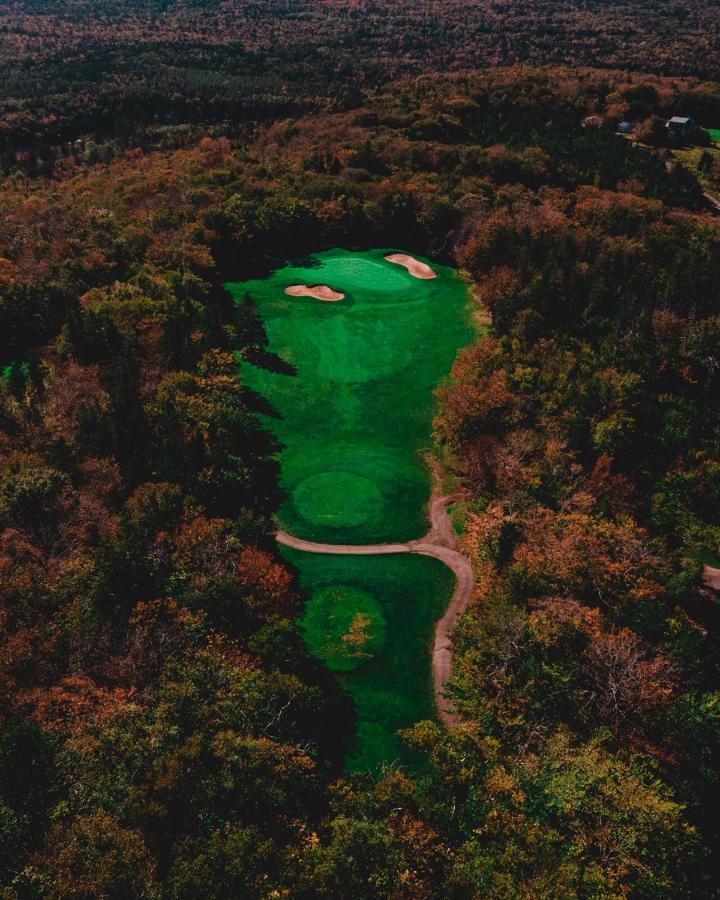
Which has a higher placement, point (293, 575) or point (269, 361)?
point (269, 361)

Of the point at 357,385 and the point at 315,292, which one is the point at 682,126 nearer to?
the point at 315,292

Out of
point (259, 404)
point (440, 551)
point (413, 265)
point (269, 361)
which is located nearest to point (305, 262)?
point (413, 265)

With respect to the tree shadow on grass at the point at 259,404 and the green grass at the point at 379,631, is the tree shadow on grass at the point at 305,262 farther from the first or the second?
the green grass at the point at 379,631

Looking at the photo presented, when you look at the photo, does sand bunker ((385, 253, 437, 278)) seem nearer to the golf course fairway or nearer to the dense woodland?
the golf course fairway

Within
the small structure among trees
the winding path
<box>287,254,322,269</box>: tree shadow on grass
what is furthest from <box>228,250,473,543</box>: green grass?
the small structure among trees

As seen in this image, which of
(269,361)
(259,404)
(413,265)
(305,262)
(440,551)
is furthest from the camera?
(413,265)

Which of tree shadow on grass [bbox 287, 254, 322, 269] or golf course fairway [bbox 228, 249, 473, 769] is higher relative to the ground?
tree shadow on grass [bbox 287, 254, 322, 269]

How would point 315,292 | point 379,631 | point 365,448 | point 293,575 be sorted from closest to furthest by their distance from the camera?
point 379,631 < point 293,575 < point 365,448 < point 315,292
